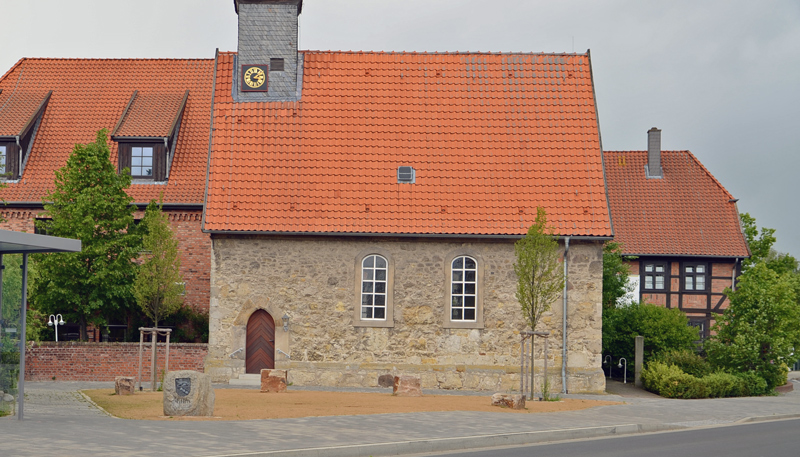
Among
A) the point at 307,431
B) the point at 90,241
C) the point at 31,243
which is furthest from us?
Result: the point at 90,241

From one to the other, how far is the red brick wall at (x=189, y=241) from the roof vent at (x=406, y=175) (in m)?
7.41

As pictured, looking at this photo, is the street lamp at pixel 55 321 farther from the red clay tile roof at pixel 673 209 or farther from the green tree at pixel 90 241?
the red clay tile roof at pixel 673 209

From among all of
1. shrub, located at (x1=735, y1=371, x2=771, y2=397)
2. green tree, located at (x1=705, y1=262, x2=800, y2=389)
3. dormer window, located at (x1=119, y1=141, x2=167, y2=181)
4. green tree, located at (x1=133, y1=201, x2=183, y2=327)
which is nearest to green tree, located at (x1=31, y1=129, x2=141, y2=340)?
green tree, located at (x1=133, y1=201, x2=183, y2=327)

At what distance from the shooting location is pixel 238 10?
84.8 ft

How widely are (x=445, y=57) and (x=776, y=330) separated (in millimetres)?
12368

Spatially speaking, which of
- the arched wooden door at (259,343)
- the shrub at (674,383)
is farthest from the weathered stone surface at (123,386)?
the shrub at (674,383)

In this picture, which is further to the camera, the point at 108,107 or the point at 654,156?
the point at 654,156

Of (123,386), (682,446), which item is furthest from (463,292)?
(682,446)

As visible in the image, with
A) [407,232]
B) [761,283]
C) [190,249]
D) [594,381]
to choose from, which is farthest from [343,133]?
[761,283]

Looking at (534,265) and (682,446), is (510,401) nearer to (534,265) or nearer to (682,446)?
(534,265)

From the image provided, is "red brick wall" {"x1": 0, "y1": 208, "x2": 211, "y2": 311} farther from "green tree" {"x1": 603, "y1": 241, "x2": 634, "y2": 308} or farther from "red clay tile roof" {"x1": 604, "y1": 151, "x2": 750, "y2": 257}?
"red clay tile roof" {"x1": 604, "y1": 151, "x2": 750, "y2": 257}

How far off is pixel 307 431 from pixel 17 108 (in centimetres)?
2173

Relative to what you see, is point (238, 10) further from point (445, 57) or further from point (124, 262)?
point (124, 262)

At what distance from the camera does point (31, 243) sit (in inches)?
510
